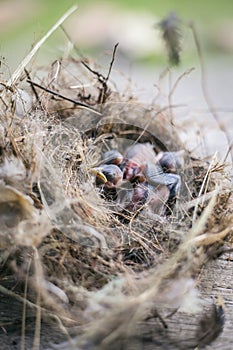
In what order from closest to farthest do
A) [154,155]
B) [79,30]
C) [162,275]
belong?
[162,275] < [154,155] < [79,30]

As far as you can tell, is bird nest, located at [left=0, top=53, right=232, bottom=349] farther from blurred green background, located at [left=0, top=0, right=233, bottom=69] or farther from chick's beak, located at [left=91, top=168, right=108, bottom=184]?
blurred green background, located at [left=0, top=0, right=233, bottom=69]

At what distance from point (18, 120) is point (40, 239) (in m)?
0.20

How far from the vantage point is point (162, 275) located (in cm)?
58

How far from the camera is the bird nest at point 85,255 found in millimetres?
597

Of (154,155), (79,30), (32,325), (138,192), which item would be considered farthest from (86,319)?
(79,30)

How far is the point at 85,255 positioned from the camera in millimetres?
654

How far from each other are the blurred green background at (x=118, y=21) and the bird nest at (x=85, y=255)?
103 inches

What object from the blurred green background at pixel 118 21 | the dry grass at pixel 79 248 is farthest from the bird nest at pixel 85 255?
the blurred green background at pixel 118 21

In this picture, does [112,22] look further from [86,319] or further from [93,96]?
[86,319]

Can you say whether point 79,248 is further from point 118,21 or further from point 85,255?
point 118,21

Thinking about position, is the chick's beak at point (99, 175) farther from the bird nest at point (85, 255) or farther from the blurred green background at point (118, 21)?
the blurred green background at point (118, 21)

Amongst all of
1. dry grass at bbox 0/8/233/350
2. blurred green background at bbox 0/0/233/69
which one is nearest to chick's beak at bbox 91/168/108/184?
dry grass at bbox 0/8/233/350

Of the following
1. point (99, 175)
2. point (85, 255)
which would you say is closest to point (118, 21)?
point (99, 175)

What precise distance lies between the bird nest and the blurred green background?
2616 millimetres
